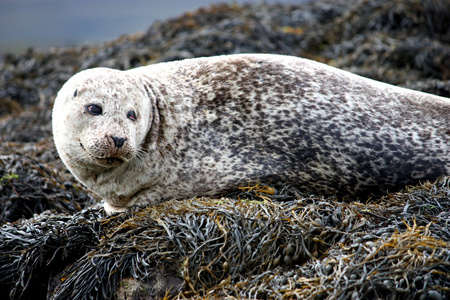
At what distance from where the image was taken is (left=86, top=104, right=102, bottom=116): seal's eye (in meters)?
3.77

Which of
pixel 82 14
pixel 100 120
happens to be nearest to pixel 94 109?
pixel 100 120

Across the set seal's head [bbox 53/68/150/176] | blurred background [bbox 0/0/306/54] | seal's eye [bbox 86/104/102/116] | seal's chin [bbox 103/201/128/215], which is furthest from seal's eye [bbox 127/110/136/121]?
blurred background [bbox 0/0/306/54]

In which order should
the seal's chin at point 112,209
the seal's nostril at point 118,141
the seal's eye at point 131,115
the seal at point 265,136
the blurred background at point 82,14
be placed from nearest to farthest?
1. the seal's nostril at point 118,141
2. the seal's eye at point 131,115
3. the seal at point 265,136
4. the seal's chin at point 112,209
5. the blurred background at point 82,14

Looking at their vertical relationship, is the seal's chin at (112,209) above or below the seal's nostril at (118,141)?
below

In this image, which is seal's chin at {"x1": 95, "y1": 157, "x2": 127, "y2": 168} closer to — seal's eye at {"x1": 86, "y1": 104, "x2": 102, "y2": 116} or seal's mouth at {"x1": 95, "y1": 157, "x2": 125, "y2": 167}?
seal's mouth at {"x1": 95, "y1": 157, "x2": 125, "y2": 167}

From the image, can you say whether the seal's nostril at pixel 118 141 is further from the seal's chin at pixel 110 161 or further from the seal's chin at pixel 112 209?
the seal's chin at pixel 112 209

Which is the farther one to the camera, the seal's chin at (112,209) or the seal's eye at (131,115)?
the seal's chin at (112,209)

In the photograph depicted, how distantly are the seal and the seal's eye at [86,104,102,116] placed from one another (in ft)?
0.69

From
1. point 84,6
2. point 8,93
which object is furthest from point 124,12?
point 8,93

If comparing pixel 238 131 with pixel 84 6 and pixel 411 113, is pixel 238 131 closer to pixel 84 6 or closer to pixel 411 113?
pixel 411 113

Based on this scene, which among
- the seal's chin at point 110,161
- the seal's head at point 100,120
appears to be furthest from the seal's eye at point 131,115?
the seal's chin at point 110,161

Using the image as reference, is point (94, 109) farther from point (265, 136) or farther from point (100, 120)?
point (265, 136)

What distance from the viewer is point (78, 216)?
4.25 m

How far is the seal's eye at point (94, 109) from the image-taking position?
12.4 ft
